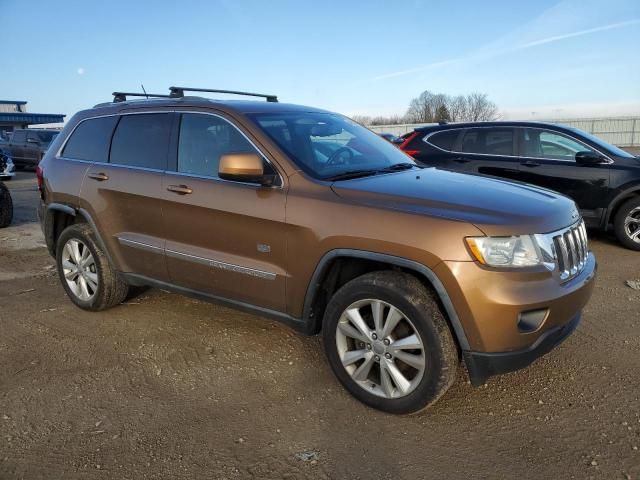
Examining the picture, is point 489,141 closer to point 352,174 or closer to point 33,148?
point 352,174

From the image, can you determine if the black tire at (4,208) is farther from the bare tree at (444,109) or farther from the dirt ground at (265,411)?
the bare tree at (444,109)

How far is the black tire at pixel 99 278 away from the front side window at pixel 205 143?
1278mm

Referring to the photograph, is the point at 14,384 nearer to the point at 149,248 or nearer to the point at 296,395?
the point at 149,248

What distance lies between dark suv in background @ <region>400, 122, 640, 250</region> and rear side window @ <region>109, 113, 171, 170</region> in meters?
3.60

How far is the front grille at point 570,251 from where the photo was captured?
288 centimetres

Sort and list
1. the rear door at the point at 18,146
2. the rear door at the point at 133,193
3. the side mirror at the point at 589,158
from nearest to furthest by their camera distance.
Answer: the rear door at the point at 133,193 < the side mirror at the point at 589,158 < the rear door at the point at 18,146

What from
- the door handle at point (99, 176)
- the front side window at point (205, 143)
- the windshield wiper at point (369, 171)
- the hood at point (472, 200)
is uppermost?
the front side window at point (205, 143)

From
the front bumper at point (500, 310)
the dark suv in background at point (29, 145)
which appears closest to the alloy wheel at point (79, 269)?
the front bumper at point (500, 310)

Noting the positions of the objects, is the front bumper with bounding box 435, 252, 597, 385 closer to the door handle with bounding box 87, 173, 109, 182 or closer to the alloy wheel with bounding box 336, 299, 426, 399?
the alloy wheel with bounding box 336, 299, 426, 399

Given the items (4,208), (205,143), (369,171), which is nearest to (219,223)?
(205,143)

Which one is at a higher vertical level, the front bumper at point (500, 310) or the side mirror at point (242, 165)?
the side mirror at point (242, 165)

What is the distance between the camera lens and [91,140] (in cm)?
464

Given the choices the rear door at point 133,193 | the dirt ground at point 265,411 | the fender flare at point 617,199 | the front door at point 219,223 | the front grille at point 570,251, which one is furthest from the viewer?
the fender flare at point 617,199

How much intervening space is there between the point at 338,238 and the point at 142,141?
2104 mm
